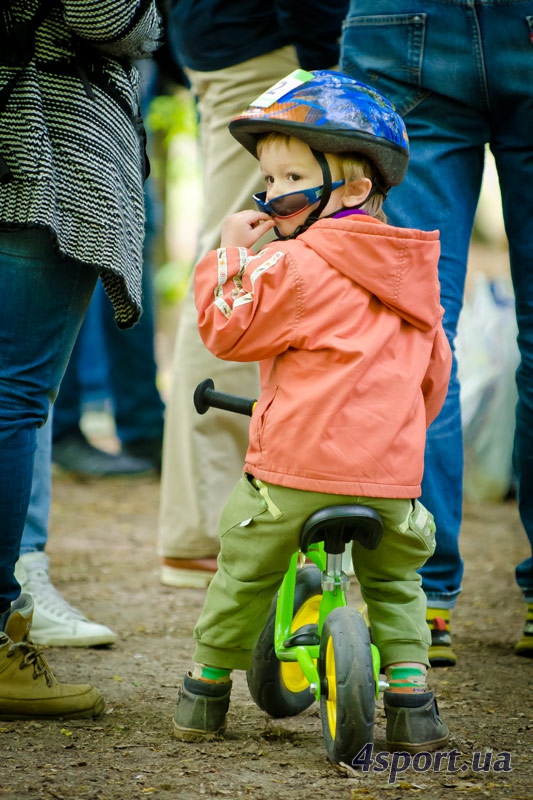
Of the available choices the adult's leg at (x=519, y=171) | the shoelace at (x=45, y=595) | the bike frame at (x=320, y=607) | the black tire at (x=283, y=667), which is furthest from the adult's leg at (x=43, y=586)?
the adult's leg at (x=519, y=171)

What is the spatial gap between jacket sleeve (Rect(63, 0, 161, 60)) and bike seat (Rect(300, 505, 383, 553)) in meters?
1.09

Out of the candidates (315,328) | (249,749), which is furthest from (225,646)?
(315,328)

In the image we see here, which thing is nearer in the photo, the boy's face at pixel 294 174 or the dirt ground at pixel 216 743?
the dirt ground at pixel 216 743

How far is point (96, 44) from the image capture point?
7.66ft

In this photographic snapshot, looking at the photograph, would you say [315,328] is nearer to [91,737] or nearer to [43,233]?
[43,233]

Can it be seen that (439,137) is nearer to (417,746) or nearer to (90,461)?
(417,746)

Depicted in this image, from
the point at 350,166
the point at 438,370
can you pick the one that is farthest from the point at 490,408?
the point at 350,166

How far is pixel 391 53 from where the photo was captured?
2.88 m

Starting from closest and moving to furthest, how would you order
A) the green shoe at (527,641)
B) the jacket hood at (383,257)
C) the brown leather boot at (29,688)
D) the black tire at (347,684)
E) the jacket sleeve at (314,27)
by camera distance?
the black tire at (347,684) < the jacket hood at (383,257) < the brown leather boot at (29,688) < the green shoe at (527,641) < the jacket sleeve at (314,27)

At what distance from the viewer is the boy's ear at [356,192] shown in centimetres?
236

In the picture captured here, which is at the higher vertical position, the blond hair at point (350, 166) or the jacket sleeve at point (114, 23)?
the jacket sleeve at point (114, 23)

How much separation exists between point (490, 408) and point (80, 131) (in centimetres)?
379

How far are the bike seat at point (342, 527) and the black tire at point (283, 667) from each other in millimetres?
327

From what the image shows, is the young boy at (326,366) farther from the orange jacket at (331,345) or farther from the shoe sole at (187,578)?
the shoe sole at (187,578)
